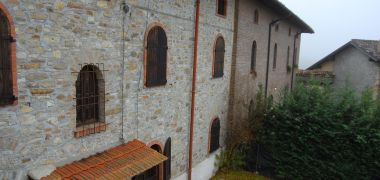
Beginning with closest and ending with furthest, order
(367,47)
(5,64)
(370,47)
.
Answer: (5,64)
(367,47)
(370,47)

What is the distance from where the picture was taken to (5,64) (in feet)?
14.1

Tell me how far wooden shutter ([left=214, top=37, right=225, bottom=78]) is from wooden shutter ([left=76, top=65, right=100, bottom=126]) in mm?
5133

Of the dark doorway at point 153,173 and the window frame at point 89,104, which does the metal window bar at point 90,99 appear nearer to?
the window frame at point 89,104

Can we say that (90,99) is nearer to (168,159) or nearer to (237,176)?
(168,159)

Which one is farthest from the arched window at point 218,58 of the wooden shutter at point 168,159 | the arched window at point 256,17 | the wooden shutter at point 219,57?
the wooden shutter at point 168,159

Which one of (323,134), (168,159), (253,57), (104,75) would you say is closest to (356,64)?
(253,57)

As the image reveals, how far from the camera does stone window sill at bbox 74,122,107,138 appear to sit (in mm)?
5566

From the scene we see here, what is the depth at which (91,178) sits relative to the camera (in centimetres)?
510

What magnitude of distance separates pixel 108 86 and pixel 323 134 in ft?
24.7

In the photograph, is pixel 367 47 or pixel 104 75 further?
pixel 367 47

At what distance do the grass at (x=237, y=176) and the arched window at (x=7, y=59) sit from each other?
7956mm

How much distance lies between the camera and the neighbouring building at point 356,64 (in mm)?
19094

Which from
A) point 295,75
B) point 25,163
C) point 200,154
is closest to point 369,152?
point 200,154

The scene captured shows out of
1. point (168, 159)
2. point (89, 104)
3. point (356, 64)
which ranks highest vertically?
point (356, 64)
